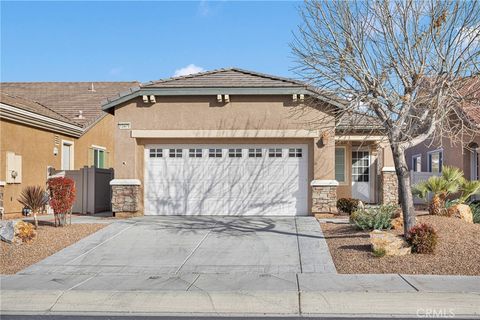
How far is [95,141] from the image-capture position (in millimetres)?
24609

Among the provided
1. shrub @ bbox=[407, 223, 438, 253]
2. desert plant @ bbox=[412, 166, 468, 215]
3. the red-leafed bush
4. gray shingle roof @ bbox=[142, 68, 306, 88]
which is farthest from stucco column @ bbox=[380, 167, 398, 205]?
Answer: the red-leafed bush

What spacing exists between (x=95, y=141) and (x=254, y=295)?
703 inches

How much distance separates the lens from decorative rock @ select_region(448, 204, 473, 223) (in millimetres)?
14070

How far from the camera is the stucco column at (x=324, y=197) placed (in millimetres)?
16141

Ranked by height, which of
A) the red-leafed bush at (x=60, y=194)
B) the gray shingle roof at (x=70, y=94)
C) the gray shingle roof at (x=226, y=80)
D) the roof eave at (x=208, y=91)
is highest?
the gray shingle roof at (x=70, y=94)

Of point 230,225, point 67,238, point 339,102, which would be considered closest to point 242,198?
point 230,225

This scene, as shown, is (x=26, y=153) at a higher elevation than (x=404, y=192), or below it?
higher

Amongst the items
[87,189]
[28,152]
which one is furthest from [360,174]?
[28,152]

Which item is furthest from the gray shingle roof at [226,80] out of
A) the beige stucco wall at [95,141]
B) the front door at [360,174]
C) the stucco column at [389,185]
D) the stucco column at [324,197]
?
the beige stucco wall at [95,141]

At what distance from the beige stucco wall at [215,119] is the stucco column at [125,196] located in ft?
0.79

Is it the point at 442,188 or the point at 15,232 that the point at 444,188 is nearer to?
the point at 442,188

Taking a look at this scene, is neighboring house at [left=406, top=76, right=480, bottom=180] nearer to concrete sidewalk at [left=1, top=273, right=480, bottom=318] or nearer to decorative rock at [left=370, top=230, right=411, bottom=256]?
decorative rock at [left=370, top=230, right=411, bottom=256]

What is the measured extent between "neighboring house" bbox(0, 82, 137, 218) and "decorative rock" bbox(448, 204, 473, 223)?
13.3 m

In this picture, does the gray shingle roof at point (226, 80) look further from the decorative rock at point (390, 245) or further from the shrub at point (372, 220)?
the decorative rock at point (390, 245)
